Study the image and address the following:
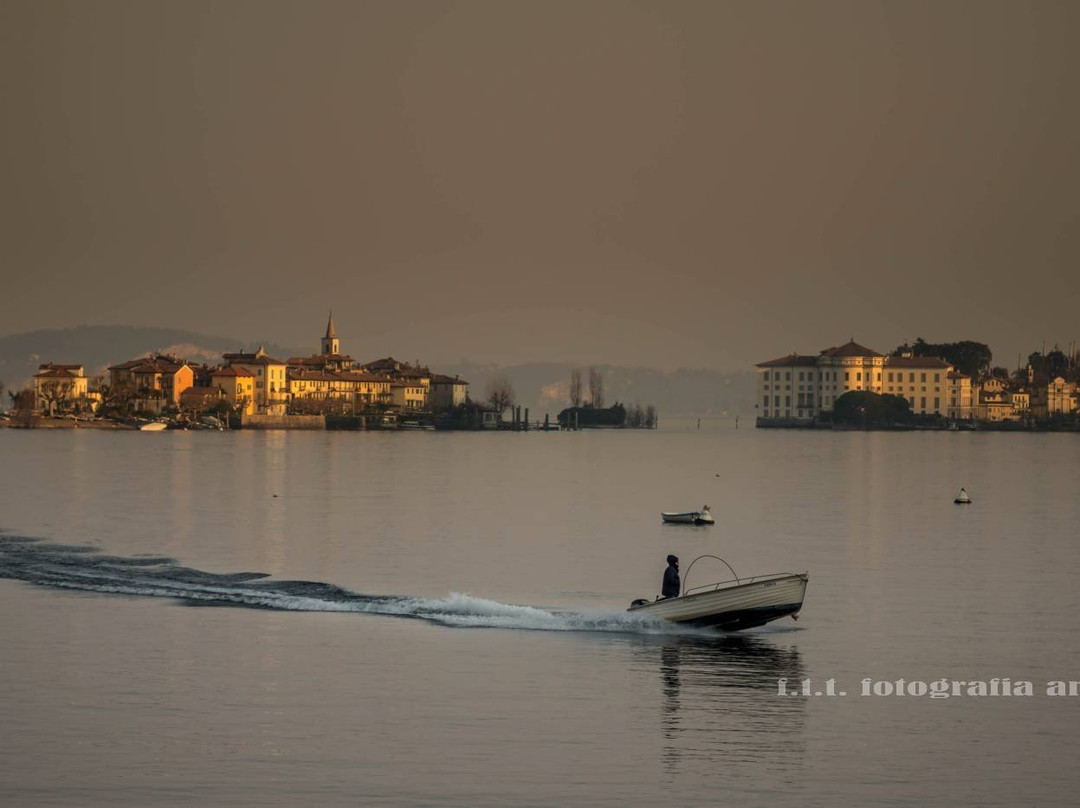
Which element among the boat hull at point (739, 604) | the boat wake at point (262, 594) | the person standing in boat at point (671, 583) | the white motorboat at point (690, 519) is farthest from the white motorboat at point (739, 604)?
the white motorboat at point (690, 519)

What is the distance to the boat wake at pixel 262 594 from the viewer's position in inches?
1219

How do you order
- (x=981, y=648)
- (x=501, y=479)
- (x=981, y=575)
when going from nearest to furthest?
(x=981, y=648) < (x=981, y=575) < (x=501, y=479)

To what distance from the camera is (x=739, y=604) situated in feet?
94.5

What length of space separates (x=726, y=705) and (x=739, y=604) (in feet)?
19.1

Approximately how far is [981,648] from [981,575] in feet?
47.4

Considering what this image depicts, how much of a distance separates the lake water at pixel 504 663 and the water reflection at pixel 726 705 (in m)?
0.07

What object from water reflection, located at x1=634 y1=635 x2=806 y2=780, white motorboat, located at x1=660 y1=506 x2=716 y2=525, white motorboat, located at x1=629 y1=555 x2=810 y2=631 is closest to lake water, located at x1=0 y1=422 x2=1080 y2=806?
water reflection, located at x1=634 y1=635 x2=806 y2=780

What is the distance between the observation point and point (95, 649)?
27484mm

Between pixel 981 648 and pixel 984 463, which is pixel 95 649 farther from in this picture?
pixel 984 463

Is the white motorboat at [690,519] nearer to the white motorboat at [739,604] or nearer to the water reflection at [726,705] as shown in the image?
the water reflection at [726,705]

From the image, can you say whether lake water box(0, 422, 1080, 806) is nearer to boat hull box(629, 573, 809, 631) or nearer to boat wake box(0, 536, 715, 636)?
boat wake box(0, 536, 715, 636)

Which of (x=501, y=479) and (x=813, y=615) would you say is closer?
(x=813, y=615)

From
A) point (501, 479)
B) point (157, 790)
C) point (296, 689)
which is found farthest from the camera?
point (501, 479)

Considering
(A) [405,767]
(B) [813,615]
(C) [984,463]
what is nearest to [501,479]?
Result: (C) [984,463]
